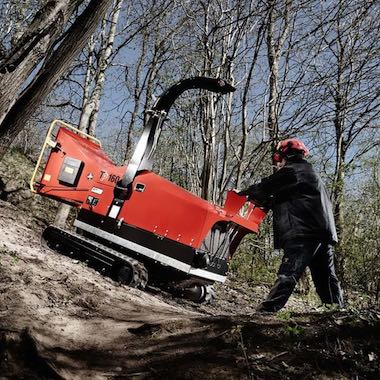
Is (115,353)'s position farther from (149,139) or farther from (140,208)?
(149,139)

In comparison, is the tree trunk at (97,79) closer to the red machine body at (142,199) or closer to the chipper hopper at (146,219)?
the red machine body at (142,199)

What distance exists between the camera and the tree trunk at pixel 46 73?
3.20 m

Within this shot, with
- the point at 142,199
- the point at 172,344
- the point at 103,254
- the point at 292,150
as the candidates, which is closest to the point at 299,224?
the point at 292,150

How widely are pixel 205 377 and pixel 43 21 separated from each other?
2.71 m

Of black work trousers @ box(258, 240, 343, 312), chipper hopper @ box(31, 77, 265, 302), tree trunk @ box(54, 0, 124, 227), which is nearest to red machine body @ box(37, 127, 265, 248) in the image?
chipper hopper @ box(31, 77, 265, 302)

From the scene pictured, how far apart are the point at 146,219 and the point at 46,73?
9.59 ft

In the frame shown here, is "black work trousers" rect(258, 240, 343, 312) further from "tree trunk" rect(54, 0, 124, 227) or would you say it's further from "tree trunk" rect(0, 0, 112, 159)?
"tree trunk" rect(54, 0, 124, 227)

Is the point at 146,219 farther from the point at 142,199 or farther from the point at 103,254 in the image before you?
the point at 103,254

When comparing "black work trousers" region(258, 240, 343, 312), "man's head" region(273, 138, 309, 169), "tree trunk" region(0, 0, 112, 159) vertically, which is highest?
"man's head" region(273, 138, 309, 169)

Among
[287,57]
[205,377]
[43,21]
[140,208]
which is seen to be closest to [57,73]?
[43,21]

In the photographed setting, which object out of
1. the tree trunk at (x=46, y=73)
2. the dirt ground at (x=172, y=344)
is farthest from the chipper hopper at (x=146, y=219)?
the tree trunk at (x=46, y=73)

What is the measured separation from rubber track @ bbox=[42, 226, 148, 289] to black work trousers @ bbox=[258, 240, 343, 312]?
191 centimetres

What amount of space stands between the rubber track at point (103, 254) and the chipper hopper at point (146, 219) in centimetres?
1

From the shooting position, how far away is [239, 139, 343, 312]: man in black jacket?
448 centimetres
